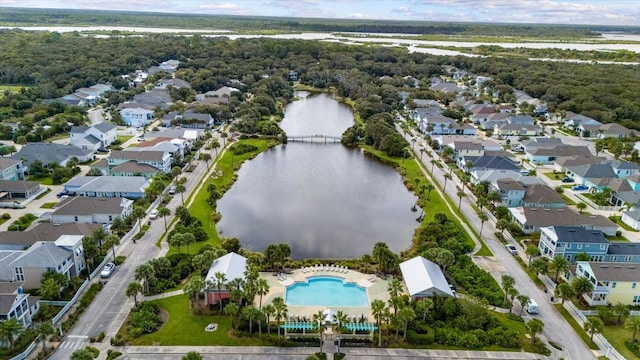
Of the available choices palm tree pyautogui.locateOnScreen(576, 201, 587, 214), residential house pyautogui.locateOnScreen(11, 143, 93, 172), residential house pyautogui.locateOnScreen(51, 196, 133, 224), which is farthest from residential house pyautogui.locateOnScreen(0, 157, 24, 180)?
palm tree pyautogui.locateOnScreen(576, 201, 587, 214)

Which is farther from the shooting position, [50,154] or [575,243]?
[50,154]

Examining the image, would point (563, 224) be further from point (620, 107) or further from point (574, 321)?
point (620, 107)

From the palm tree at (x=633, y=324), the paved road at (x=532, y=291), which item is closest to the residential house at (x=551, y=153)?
the paved road at (x=532, y=291)

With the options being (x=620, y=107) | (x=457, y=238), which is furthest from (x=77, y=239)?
(x=620, y=107)

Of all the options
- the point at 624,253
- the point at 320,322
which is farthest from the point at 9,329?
the point at 624,253

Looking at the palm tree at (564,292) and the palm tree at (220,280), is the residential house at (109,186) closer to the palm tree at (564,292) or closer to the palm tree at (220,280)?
the palm tree at (220,280)

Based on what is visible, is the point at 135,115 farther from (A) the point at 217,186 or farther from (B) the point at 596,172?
(B) the point at 596,172

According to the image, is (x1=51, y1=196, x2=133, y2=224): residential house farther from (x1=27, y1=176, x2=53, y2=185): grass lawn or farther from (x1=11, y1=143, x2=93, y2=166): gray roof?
(x1=11, y1=143, x2=93, y2=166): gray roof
